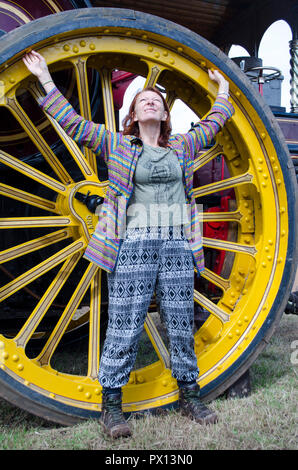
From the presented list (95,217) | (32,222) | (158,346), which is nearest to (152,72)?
(95,217)

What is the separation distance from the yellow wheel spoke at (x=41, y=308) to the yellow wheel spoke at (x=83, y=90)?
477 mm

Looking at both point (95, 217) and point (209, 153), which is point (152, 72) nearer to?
point (209, 153)

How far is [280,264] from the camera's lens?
209cm

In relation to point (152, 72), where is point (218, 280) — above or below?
below

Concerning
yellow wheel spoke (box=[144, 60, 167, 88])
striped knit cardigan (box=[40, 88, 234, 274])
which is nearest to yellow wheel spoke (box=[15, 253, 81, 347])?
striped knit cardigan (box=[40, 88, 234, 274])

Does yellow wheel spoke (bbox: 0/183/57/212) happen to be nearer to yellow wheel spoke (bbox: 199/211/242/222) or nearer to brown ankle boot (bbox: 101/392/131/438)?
yellow wheel spoke (bbox: 199/211/242/222)

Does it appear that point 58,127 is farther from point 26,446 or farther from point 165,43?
point 26,446

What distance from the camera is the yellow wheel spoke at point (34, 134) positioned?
1741 millimetres

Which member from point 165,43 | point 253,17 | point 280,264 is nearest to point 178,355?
point 280,264

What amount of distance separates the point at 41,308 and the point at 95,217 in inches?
18.1

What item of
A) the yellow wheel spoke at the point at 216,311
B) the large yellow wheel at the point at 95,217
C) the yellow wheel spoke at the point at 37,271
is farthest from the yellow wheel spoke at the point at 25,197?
the yellow wheel spoke at the point at 216,311

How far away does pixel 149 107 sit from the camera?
5.94ft

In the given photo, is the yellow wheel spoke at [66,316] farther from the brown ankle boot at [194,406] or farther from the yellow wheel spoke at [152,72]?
the yellow wheel spoke at [152,72]
